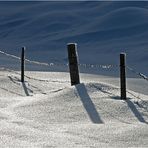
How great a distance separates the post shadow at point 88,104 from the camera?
5688mm

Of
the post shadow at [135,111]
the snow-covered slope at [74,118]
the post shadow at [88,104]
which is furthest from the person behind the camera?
the post shadow at [135,111]

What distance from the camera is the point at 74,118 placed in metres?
5.65

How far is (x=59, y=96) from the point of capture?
21.2 feet

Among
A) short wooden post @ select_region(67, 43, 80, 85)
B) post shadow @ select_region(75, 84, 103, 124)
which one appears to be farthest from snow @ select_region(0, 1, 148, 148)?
short wooden post @ select_region(67, 43, 80, 85)

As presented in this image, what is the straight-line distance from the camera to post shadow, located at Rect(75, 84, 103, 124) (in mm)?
5688

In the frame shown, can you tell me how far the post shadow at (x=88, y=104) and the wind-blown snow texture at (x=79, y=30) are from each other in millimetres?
6263

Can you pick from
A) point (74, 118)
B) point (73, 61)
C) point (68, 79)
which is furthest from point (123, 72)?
point (68, 79)

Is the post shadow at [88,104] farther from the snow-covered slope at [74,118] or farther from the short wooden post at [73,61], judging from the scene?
the short wooden post at [73,61]

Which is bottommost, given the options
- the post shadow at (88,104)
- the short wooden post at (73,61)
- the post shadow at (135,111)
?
the post shadow at (135,111)

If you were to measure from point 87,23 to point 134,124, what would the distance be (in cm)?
1564

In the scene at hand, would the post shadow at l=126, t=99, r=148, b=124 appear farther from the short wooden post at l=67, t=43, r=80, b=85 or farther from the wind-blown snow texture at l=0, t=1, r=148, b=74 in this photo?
the wind-blown snow texture at l=0, t=1, r=148, b=74

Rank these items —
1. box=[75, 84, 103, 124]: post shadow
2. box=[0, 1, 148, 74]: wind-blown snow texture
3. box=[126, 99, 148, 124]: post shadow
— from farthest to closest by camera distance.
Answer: box=[0, 1, 148, 74]: wind-blown snow texture
box=[126, 99, 148, 124]: post shadow
box=[75, 84, 103, 124]: post shadow

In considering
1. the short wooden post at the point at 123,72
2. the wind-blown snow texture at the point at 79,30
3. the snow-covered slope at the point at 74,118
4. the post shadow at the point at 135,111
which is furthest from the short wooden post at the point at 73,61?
the wind-blown snow texture at the point at 79,30

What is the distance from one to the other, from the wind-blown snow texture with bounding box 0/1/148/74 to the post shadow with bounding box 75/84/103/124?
20.5ft
